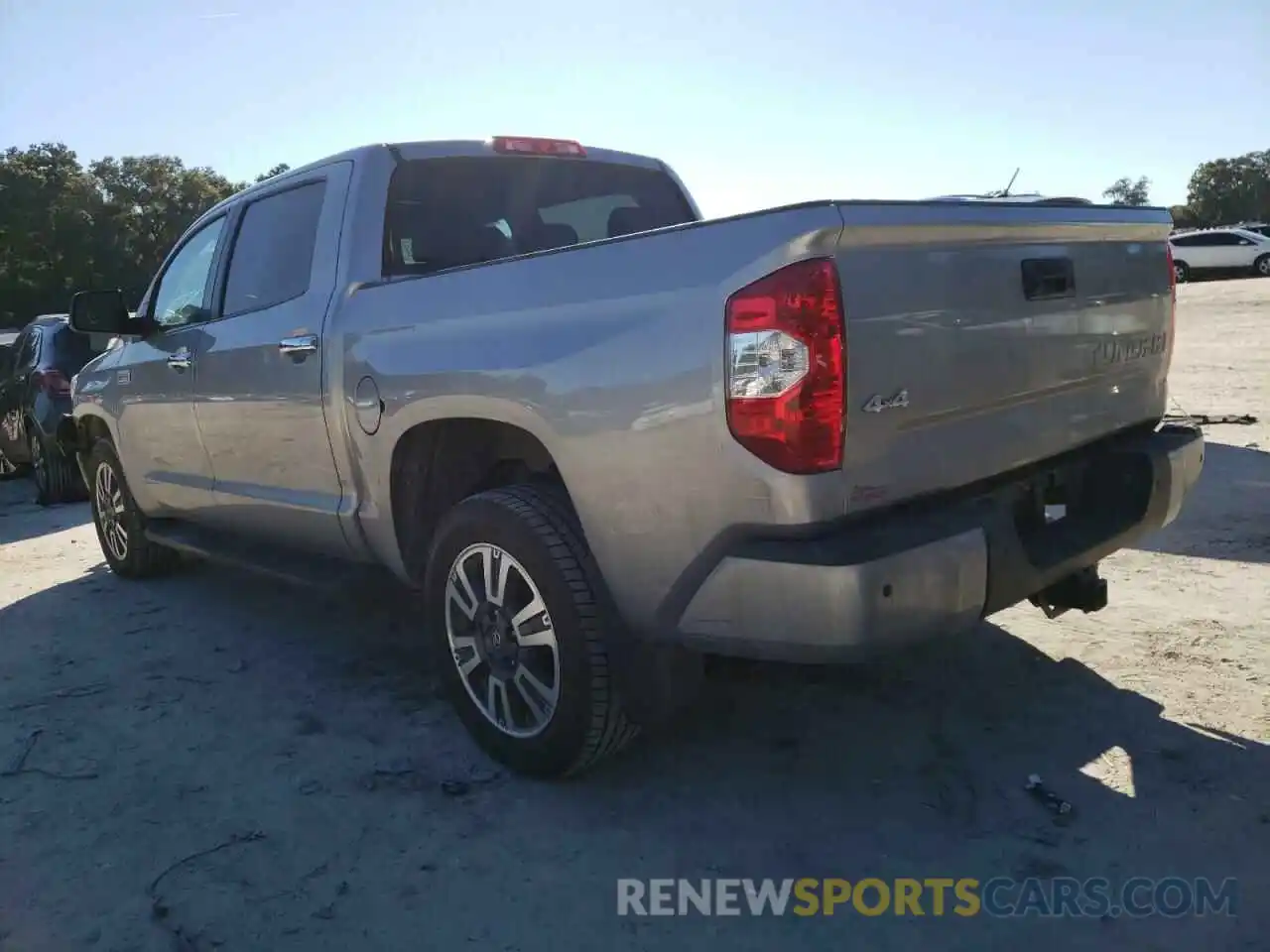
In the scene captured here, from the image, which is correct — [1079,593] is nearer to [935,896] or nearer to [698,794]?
[935,896]

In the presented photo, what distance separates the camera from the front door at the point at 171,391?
461 centimetres

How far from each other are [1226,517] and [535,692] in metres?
4.28

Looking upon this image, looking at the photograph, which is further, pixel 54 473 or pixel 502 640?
pixel 54 473

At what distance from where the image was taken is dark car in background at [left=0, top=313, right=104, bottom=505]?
8172 millimetres

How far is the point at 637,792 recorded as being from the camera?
2957mm

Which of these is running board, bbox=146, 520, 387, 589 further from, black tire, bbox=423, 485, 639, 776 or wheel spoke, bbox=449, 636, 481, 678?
black tire, bbox=423, 485, 639, 776

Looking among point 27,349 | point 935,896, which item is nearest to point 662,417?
point 935,896

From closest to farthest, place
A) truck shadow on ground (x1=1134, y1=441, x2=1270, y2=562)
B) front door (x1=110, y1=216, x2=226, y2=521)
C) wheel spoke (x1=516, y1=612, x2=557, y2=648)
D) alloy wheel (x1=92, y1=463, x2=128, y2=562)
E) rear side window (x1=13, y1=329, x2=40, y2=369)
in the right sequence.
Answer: wheel spoke (x1=516, y1=612, x2=557, y2=648) → front door (x1=110, y1=216, x2=226, y2=521) → truck shadow on ground (x1=1134, y1=441, x2=1270, y2=562) → alloy wheel (x1=92, y1=463, x2=128, y2=562) → rear side window (x1=13, y1=329, x2=40, y2=369)

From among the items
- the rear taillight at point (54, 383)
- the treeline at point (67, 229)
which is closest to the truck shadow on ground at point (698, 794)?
the rear taillight at point (54, 383)

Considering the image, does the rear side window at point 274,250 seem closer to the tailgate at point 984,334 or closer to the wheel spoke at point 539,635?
the wheel spoke at point 539,635

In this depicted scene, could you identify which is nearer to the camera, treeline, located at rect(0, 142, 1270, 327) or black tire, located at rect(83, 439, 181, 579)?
black tire, located at rect(83, 439, 181, 579)

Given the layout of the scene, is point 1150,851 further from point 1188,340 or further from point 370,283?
point 1188,340

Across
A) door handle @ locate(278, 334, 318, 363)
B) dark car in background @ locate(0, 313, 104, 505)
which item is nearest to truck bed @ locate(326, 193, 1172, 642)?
door handle @ locate(278, 334, 318, 363)

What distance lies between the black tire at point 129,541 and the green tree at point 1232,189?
85.4m
